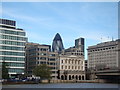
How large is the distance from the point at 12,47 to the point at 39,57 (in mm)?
22256

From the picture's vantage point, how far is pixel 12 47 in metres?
108

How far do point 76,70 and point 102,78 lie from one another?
17.2 meters

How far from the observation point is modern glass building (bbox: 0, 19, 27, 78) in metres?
105

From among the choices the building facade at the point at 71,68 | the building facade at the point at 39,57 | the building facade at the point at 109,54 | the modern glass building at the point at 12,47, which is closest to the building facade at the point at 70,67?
the building facade at the point at 71,68

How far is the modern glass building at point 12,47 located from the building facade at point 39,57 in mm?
16695

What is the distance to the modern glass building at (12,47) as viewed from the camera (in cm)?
10544

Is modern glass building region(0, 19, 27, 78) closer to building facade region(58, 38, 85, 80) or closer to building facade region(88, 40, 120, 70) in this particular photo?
building facade region(58, 38, 85, 80)

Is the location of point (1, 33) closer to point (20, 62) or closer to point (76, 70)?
point (20, 62)

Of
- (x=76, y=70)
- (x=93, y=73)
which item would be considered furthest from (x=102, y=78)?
(x=76, y=70)

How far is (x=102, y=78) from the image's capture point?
142250 mm

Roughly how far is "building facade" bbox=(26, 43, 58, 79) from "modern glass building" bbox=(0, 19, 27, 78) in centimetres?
1670

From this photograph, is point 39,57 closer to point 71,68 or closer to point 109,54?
point 71,68

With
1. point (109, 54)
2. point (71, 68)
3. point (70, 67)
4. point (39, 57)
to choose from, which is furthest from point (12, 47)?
point (109, 54)

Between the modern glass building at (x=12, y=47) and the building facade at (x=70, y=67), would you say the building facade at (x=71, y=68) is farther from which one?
the modern glass building at (x=12, y=47)
